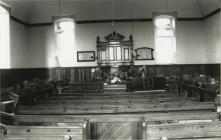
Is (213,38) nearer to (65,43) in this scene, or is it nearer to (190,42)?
(190,42)

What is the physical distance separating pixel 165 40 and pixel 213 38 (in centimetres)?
280

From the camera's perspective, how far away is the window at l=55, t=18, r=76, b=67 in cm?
1549

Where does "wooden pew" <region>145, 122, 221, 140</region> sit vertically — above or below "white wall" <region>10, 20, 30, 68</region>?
below

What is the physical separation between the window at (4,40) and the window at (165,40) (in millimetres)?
8657

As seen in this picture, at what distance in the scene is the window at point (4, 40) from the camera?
12250 mm

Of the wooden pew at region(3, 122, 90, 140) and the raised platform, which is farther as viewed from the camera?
the raised platform

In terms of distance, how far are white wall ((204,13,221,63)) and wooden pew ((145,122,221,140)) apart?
11674 mm

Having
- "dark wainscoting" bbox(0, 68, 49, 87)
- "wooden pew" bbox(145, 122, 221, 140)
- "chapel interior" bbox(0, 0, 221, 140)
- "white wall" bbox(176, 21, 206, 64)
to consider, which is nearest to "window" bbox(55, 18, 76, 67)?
"chapel interior" bbox(0, 0, 221, 140)

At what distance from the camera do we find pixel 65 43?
51.2 ft

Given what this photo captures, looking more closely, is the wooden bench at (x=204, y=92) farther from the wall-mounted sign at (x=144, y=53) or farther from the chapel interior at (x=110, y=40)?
the wall-mounted sign at (x=144, y=53)

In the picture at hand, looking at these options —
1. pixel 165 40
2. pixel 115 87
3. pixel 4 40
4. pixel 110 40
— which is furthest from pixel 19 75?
pixel 165 40

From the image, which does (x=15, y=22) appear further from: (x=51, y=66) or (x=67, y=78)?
(x=67, y=78)

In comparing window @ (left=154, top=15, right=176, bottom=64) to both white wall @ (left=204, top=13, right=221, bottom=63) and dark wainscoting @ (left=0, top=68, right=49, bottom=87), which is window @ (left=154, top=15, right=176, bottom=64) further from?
dark wainscoting @ (left=0, top=68, right=49, bottom=87)

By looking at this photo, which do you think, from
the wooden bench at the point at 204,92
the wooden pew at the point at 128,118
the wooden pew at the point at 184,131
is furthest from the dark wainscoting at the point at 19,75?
the wooden pew at the point at 184,131
